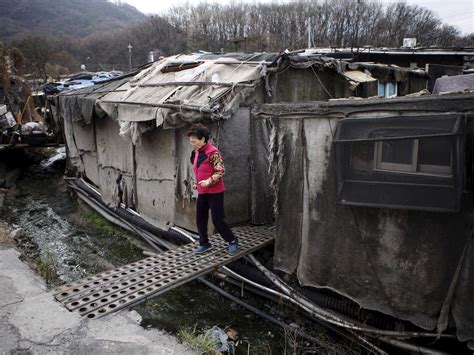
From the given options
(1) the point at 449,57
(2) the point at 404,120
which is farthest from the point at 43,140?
(1) the point at 449,57

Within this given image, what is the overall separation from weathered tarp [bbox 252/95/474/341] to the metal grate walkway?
1008mm

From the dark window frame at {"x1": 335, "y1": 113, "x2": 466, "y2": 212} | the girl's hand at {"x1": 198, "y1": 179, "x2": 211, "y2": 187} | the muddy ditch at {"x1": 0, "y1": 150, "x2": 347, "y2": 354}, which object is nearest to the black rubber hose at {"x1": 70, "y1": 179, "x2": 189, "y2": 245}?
the muddy ditch at {"x1": 0, "y1": 150, "x2": 347, "y2": 354}

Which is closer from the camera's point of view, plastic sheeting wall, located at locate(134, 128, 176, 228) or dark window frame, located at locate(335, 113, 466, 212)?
dark window frame, located at locate(335, 113, 466, 212)

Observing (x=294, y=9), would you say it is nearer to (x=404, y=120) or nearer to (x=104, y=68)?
(x=104, y=68)

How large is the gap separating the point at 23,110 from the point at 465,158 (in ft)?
71.5

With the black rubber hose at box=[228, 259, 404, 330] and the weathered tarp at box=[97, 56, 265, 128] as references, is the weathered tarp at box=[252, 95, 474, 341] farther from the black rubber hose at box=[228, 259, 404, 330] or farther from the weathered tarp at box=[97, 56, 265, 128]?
the weathered tarp at box=[97, 56, 265, 128]

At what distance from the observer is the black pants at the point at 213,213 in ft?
18.5

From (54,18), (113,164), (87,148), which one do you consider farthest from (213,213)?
(54,18)

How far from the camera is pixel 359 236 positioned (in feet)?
15.0

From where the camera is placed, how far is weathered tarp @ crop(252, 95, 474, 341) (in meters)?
3.92

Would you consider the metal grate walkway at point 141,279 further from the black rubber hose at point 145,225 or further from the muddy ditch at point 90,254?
the black rubber hose at point 145,225

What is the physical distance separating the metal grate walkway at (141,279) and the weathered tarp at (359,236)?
3.31ft

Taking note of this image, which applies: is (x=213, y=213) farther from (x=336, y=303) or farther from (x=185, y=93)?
(x=185, y=93)

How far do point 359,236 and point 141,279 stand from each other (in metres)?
2.84
